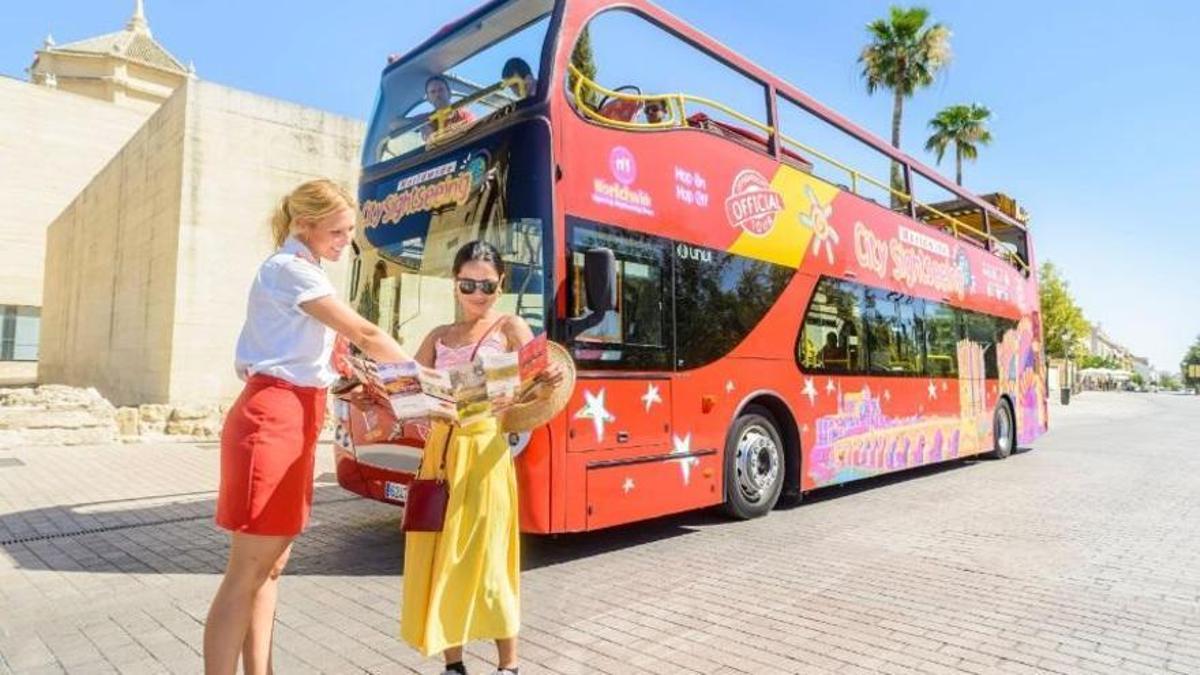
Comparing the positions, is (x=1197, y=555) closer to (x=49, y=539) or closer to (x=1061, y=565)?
(x=1061, y=565)

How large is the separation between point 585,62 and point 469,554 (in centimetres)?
396

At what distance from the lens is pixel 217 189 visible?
14.1 m

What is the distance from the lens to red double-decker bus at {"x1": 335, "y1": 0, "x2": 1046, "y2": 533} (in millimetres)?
4824

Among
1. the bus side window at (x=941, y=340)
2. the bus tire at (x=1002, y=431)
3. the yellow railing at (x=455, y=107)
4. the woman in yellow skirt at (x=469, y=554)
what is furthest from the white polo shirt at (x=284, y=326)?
the bus tire at (x=1002, y=431)

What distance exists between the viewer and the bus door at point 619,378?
4.75 metres

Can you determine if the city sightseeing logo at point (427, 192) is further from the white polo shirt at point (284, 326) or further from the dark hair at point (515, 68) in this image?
the white polo shirt at point (284, 326)

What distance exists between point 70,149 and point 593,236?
3700 centimetres

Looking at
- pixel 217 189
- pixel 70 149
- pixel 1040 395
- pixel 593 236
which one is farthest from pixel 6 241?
pixel 1040 395

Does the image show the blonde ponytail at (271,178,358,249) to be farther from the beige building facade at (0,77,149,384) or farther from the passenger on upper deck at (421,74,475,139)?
the beige building facade at (0,77,149,384)

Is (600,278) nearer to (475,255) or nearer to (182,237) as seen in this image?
(475,255)

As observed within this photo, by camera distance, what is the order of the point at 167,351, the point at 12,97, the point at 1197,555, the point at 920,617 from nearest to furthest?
the point at 920,617 < the point at 1197,555 < the point at 167,351 < the point at 12,97

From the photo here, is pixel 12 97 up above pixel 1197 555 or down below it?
above

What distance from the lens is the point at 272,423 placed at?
234 cm

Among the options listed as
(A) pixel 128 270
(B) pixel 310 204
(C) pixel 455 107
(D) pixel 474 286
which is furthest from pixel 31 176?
(D) pixel 474 286
